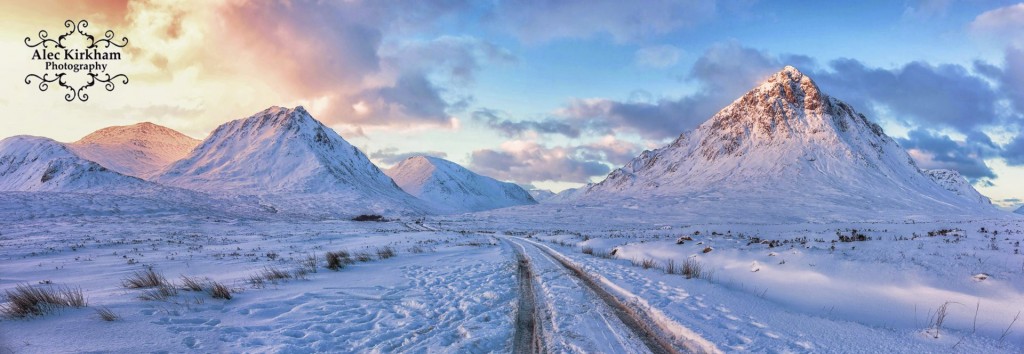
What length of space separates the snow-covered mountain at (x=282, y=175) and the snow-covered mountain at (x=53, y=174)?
3277 cm

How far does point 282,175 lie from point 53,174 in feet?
220

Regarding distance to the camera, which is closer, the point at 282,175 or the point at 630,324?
the point at 630,324

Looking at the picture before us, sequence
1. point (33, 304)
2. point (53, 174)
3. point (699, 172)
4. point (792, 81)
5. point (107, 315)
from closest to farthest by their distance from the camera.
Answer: point (107, 315), point (33, 304), point (53, 174), point (699, 172), point (792, 81)

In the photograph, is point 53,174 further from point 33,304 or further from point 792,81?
point 792,81

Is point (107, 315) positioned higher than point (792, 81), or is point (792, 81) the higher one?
point (792, 81)

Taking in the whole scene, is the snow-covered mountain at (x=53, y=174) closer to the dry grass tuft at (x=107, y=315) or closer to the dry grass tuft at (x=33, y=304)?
the dry grass tuft at (x=33, y=304)

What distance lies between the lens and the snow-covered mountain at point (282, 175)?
141 m

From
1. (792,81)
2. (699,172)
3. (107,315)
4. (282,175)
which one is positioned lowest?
(107,315)

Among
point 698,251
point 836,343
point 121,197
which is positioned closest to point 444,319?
point 836,343

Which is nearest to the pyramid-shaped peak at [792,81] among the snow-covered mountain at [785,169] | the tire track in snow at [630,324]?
the snow-covered mountain at [785,169]

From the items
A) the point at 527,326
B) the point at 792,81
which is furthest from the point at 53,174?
the point at 792,81

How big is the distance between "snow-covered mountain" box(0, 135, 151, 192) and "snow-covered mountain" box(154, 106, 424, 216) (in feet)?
108

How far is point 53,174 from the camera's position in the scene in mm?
102125

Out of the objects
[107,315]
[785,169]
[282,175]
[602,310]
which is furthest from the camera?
[282,175]
